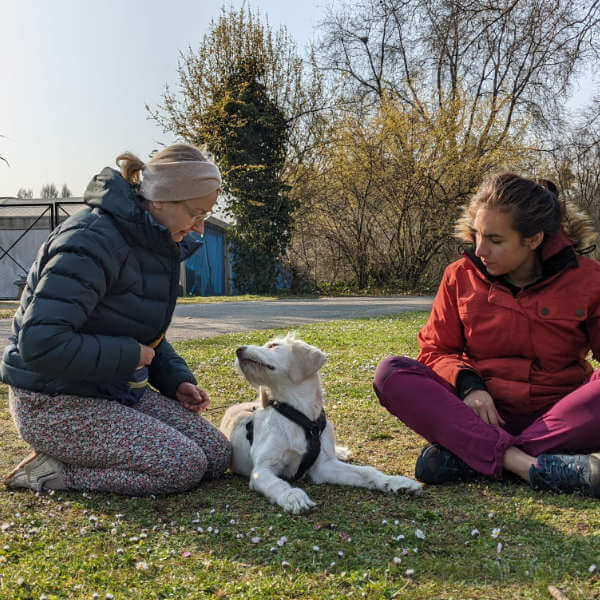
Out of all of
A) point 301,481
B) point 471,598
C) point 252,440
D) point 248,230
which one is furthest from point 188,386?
point 248,230

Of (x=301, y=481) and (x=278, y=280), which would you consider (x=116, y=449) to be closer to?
(x=301, y=481)

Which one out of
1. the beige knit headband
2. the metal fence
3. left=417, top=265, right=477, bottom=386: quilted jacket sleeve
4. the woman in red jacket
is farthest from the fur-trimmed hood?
the metal fence

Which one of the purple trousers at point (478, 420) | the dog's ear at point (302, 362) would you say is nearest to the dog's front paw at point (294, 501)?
the dog's ear at point (302, 362)

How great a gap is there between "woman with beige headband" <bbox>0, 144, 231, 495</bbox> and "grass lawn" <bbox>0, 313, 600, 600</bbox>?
18 cm

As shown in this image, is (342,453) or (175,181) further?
(342,453)

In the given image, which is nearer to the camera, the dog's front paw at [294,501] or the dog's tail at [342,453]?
the dog's front paw at [294,501]

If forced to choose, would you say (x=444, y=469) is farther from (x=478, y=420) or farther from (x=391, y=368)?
(x=391, y=368)

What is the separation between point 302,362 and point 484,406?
1144 millimetres

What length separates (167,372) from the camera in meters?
4.37

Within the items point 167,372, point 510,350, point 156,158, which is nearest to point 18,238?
point 167,372

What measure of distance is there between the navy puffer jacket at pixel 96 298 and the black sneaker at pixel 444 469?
1.83m

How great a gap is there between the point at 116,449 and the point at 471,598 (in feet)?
6.95

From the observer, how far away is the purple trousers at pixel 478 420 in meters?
3.54

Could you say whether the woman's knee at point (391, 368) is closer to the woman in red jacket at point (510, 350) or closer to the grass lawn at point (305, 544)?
the woman in red jacket at point (510, 350)
